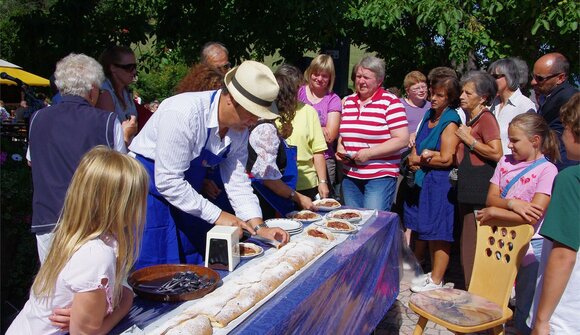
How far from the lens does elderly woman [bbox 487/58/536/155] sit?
Result: 4.35 meters

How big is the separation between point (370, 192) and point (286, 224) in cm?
137

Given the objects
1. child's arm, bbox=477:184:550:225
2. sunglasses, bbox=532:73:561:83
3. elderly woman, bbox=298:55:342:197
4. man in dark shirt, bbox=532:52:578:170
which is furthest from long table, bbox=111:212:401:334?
sunglasses, bbox=532:73:561:83

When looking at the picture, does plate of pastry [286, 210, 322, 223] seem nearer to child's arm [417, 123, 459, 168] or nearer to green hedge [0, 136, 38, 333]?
child's arm [417, 123, 459, 168]

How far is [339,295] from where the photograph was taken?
2457mm

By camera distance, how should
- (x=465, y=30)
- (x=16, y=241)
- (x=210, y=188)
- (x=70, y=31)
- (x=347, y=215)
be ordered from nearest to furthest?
1. (x=210, y=188)
2. (x=347, y=215)
3. (x=16, y=241)
4. (x=70, y=31)
5. (x=465, y=30)

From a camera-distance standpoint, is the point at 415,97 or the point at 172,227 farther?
the point at 415,97

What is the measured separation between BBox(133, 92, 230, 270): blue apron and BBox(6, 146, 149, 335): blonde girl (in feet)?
2.17

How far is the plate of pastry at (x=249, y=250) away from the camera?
2389 mm

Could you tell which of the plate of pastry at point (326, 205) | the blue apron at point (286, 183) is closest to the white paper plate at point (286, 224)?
the blue apron at point (286, 183)

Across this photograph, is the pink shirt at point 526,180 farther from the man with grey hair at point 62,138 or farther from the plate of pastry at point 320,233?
the man with grey hair at point 62,138

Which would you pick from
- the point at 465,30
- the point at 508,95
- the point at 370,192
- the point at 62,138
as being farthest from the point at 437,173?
the point at 465,30

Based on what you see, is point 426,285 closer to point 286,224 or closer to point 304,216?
point 304,216

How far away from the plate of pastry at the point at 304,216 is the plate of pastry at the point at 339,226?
0.10 metres

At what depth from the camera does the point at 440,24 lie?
20.7 feet
